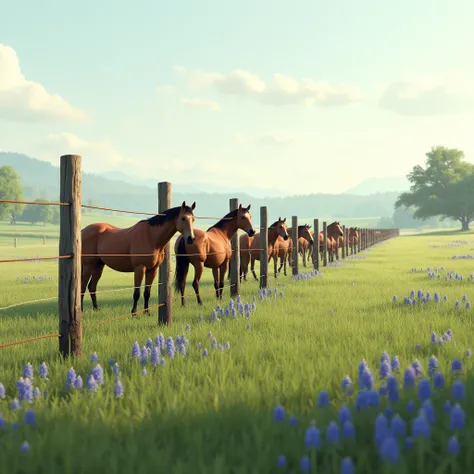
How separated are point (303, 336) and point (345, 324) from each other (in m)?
1.05

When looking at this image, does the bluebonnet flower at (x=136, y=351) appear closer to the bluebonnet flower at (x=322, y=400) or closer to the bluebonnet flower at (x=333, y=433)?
the bluebonnet flower at (x=322, y=400)

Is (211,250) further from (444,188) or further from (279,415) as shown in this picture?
(444,188)

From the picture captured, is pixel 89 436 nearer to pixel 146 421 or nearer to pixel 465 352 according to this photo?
pixel 146 421

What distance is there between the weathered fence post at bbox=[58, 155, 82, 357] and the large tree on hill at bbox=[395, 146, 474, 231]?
104m

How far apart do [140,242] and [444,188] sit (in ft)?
351

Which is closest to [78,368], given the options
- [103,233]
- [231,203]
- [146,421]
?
[146,421]

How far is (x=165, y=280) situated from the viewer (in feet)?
28.2

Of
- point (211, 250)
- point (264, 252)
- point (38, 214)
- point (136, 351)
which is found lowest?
point (136, 351)

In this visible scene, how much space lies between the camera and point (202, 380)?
4.65 metres

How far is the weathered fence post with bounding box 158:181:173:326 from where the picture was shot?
8375 mm

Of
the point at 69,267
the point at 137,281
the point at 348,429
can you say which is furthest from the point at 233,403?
the point at 137,281

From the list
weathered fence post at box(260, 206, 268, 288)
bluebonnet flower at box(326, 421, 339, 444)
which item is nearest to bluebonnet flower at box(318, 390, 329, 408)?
bluebonnet flower at box(326, 421, 339, 444)

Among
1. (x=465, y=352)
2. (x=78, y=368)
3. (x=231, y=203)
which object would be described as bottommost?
(x=78, y=368)

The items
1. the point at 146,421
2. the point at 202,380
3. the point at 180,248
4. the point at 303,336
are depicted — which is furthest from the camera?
the point at 180,248
